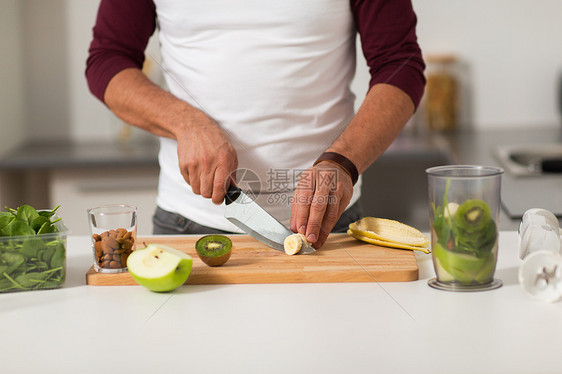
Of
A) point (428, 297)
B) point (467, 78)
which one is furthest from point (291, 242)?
point (467, 78)

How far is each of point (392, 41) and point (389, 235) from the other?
1.37ft

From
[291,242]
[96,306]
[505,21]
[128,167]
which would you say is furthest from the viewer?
[505,21]

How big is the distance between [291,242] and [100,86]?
56 centimetres

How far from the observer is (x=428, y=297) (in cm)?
88

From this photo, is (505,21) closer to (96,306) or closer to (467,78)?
(467,78)

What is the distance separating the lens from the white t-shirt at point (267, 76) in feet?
4.18

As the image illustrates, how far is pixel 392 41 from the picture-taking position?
1.29 m

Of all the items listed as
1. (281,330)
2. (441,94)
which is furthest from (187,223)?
(441,94)

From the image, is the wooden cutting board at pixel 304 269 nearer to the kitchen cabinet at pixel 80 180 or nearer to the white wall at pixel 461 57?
the kitchen cabinet at pixel 80 180

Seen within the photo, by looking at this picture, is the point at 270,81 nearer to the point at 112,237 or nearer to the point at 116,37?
the point at 116,37

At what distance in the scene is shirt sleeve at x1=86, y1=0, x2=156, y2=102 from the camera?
135 centimetres

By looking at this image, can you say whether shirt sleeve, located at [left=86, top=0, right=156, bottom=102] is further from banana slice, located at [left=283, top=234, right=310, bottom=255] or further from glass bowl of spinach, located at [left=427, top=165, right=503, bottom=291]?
glass bowl of spinach, located at [left=427, top=165, right=503, bottom=291]

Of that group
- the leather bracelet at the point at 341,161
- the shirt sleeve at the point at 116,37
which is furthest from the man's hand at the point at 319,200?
the shirt sleeve at the point at 116,37

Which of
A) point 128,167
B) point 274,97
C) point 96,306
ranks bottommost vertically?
point 128,167
